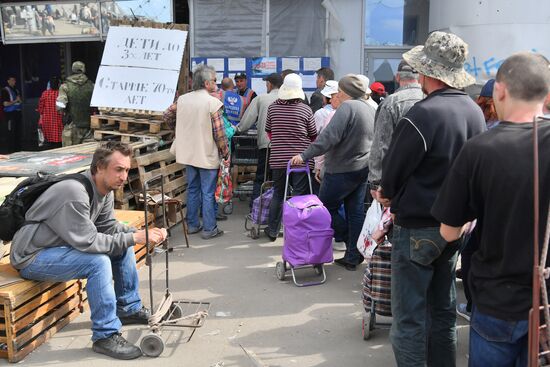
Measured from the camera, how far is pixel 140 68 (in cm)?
793

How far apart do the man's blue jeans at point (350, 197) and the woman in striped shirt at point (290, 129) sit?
2.18 ft

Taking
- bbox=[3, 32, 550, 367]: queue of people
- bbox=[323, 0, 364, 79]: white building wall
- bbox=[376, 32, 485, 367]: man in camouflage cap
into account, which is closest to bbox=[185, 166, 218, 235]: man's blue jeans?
bbox=[3, 32, 550, 367]: queue of people

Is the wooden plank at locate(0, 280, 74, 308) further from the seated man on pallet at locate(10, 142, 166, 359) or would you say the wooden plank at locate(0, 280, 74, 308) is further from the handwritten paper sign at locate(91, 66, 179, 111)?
the handwritten paper sign at locate(91, 66, 179, 111)

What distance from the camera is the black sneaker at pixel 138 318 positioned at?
15.1ft

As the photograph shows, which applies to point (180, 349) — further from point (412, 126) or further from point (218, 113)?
point (218, 113)

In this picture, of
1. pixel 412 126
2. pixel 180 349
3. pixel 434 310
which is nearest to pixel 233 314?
pixel 180 349

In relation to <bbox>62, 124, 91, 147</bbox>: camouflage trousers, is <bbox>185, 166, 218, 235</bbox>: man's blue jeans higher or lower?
lower

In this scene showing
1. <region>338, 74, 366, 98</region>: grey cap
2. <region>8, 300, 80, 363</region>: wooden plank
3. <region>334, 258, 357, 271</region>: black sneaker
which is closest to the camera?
<region>8, 300, 80, 363</region>: wooden plank

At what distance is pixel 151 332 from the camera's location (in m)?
4.10

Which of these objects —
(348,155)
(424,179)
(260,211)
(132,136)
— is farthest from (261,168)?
(424,179)

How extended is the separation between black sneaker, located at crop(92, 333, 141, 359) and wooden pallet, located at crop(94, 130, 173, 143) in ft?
12.2

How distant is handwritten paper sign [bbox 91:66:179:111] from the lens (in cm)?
779

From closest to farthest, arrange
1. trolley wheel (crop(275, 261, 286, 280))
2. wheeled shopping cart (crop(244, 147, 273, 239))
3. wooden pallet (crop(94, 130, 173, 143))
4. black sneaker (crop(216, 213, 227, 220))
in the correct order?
trolley wheel (crop(275, 261, 286, 280)) < wheeled shopping cart (crop(244, 147, 273, 239)) < wooden pallet (crop(94, 130, 173, 143)) < black sneaker (crop(216, 213, 227, 220))

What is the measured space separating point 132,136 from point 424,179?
520 centimetres
